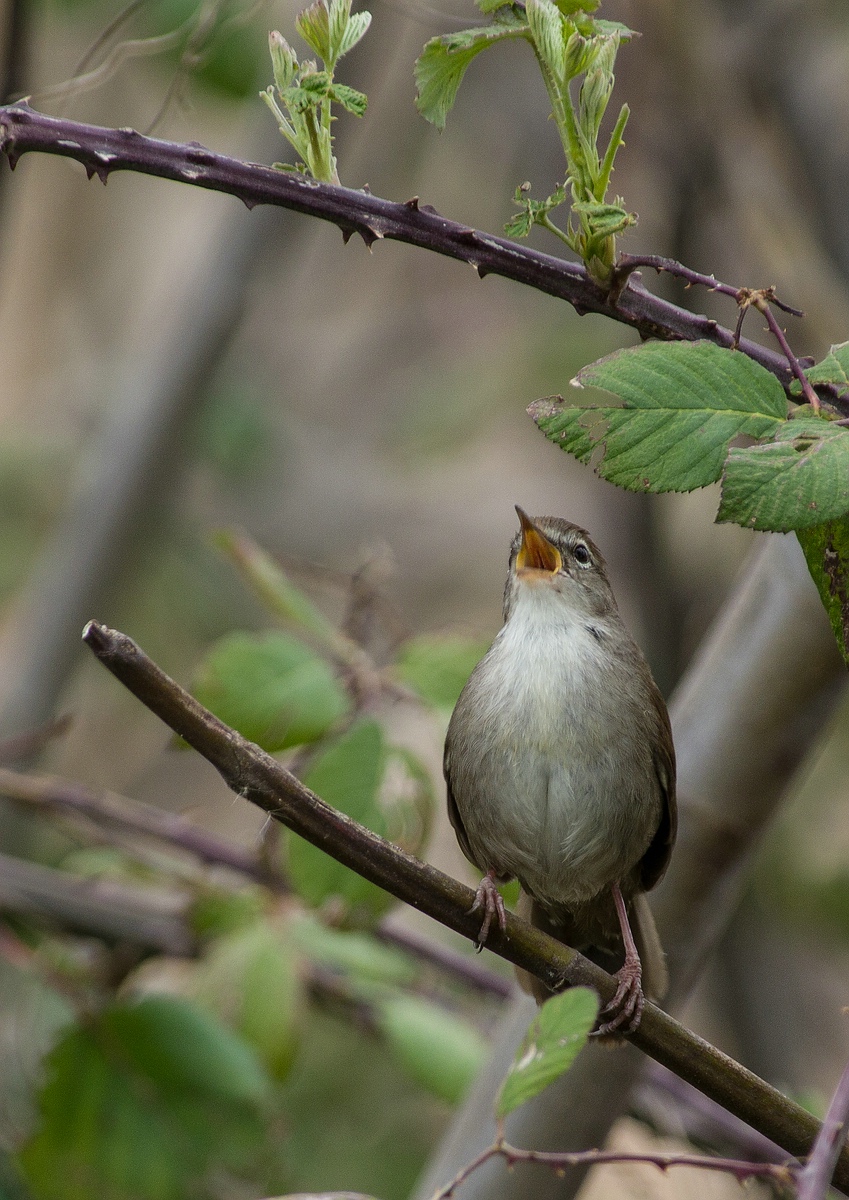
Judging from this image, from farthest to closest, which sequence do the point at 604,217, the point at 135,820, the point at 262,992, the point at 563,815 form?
the point at 262,992 → the point at 135,820 → the point at 563,815 → the point at 604,217

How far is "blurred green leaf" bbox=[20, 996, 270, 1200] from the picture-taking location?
2.82 m

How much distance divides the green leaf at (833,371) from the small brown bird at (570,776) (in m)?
0.79

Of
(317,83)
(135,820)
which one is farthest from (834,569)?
(135,820)

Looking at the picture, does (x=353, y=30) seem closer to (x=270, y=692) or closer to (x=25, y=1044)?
(x=270, y=692)

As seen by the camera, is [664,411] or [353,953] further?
[353,953]

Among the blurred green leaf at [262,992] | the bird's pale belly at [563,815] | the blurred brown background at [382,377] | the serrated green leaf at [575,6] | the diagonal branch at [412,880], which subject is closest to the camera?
the diagonal branch at [412,880]

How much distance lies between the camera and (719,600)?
4570 mm

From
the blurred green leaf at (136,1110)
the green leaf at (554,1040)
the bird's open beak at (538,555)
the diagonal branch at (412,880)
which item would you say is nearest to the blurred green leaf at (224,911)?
the blurred green leaf at (136,1110)

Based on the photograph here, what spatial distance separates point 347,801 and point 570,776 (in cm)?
39

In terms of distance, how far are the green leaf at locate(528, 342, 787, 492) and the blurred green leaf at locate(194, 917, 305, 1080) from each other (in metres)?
1.88

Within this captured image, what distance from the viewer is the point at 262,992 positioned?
282 centimetres

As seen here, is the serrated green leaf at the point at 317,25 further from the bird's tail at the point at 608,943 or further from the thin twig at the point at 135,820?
the thin twig at the point at 135,820

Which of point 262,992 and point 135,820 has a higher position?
point 135,820

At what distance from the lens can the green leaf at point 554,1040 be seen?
1273 mm
